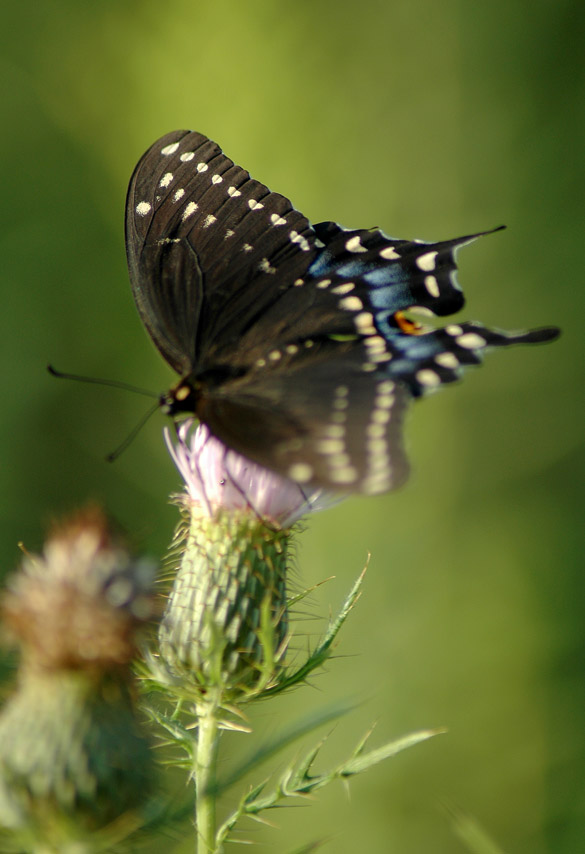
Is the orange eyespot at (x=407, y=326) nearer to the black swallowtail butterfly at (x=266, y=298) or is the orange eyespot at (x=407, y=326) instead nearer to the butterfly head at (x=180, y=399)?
the black swallowtail butterfly at (x=266, y=298)

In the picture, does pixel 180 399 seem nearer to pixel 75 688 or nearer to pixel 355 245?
pixel 355 245

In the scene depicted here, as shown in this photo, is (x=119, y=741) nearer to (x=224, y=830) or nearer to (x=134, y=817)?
(x=134, y=817)

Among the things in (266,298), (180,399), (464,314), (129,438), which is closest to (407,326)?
(266,298)

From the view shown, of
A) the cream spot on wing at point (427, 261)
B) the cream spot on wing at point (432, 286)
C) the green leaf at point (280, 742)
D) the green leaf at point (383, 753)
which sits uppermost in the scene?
the cream spot on wing at point (427, 261)

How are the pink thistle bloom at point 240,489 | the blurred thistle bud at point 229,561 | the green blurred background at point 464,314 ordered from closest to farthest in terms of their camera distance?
the blurred thistle bud at point 229,561
the pink thistle bloom at point 240,489
the green blurred background at point 464,314

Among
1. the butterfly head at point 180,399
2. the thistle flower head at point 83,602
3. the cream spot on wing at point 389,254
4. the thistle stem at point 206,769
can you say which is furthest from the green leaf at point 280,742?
the cream spot on wing at point 389,254

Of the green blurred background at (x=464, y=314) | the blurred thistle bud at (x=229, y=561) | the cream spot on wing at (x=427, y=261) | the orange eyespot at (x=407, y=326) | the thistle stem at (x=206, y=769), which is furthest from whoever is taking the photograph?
the green blurred background at (x=464, y=314)
